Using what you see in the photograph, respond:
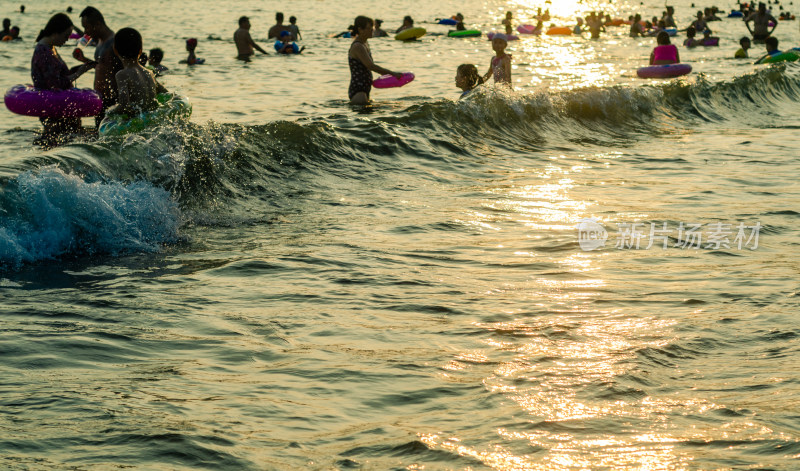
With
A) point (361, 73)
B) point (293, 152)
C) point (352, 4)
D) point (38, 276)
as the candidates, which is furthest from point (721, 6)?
point (38, 276)

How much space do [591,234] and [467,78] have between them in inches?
278

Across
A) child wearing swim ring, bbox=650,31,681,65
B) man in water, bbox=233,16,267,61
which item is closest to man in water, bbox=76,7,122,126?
child wearing swim ring, bbox=650,31,681,65

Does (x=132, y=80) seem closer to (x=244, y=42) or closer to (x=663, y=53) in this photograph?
(x=663, y=53)

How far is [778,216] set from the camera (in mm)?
7742

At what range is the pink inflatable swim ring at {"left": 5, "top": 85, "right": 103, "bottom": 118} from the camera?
426 inches

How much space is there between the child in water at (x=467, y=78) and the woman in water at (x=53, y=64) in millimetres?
5744

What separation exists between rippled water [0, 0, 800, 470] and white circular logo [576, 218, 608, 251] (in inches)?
4.1

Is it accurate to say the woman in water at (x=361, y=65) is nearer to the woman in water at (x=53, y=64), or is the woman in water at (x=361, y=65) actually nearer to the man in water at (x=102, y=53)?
the man in water at (x=102, y=53)

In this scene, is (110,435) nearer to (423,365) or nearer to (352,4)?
(423,365)

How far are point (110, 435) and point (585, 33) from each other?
3577 centimetres

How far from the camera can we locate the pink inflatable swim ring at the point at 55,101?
35.5 ft

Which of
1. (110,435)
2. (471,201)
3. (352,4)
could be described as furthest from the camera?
(352,4)

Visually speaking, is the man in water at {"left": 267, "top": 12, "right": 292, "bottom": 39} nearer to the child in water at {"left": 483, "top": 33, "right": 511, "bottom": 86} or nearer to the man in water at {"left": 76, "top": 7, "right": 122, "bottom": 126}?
the child in water at {"left": 483, "top": 33, "right": 511, "bottom": 86}

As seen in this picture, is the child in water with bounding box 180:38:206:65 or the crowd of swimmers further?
the child in water with bounding box 180:38:206:65
